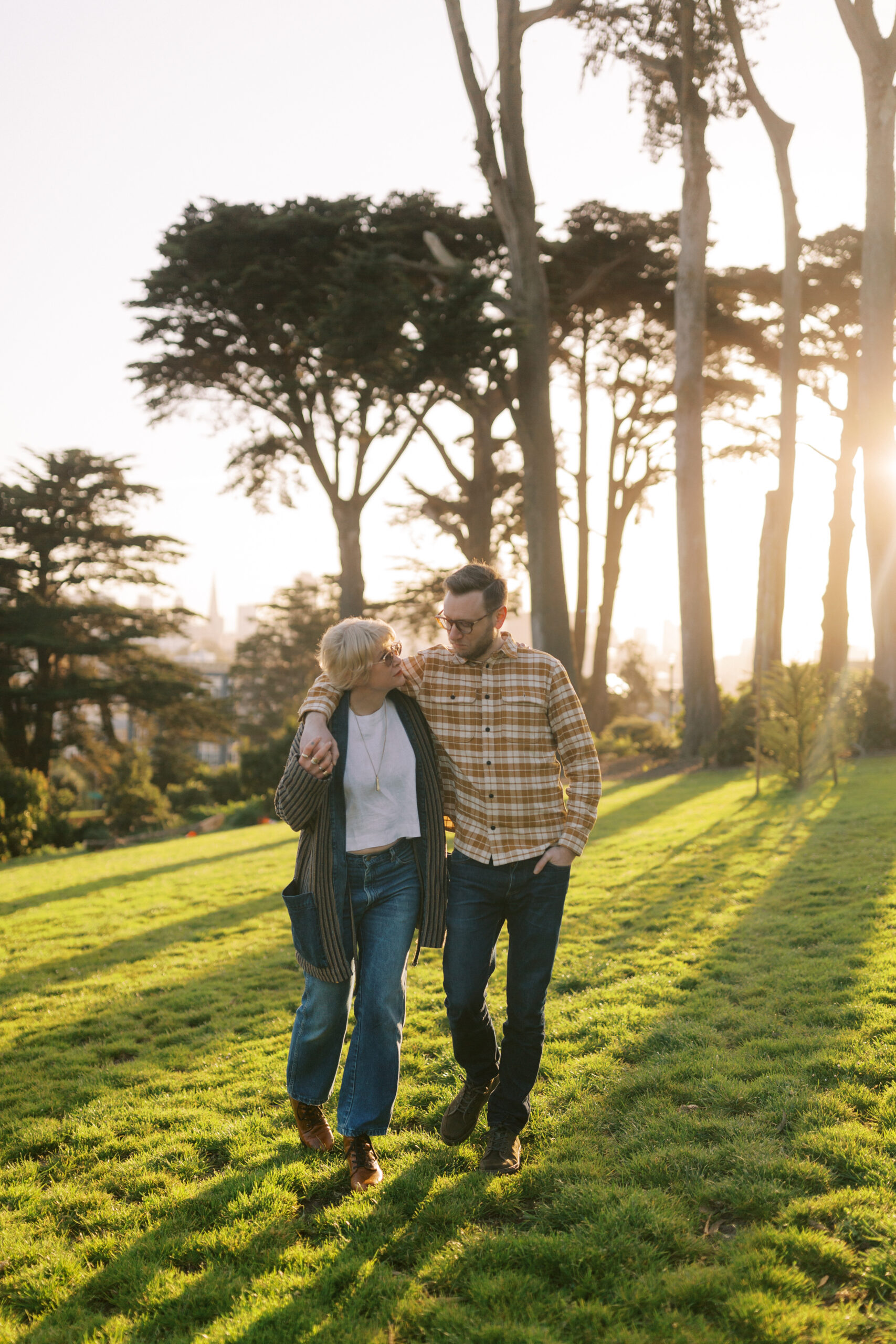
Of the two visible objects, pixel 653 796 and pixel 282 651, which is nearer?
pixel 653 796

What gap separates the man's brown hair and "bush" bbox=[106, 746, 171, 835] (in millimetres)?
18944

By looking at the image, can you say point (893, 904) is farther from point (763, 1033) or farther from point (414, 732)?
point (414, 732)

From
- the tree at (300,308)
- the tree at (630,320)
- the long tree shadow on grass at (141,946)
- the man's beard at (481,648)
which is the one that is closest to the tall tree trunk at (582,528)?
the tree at (630,320)

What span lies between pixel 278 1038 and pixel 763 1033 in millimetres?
2370

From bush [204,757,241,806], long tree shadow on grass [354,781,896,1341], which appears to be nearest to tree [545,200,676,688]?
bush [204,757,241,806]

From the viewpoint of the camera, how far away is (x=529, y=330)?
52.1 ft

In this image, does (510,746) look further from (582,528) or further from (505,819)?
(582,528)

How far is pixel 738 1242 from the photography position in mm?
2635

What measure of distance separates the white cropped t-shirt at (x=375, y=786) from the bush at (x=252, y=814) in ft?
51.2

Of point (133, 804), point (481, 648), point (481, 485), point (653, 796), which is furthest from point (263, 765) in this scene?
point (481, 648)

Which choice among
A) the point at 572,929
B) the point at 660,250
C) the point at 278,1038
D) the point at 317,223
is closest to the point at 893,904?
the point at 572,929

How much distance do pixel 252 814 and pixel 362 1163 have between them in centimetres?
1632

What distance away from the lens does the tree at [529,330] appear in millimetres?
15633

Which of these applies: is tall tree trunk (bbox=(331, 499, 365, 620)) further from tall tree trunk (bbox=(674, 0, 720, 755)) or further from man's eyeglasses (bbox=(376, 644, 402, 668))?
man's eyeglasses (bbox=(376, 644, 402, 668))
